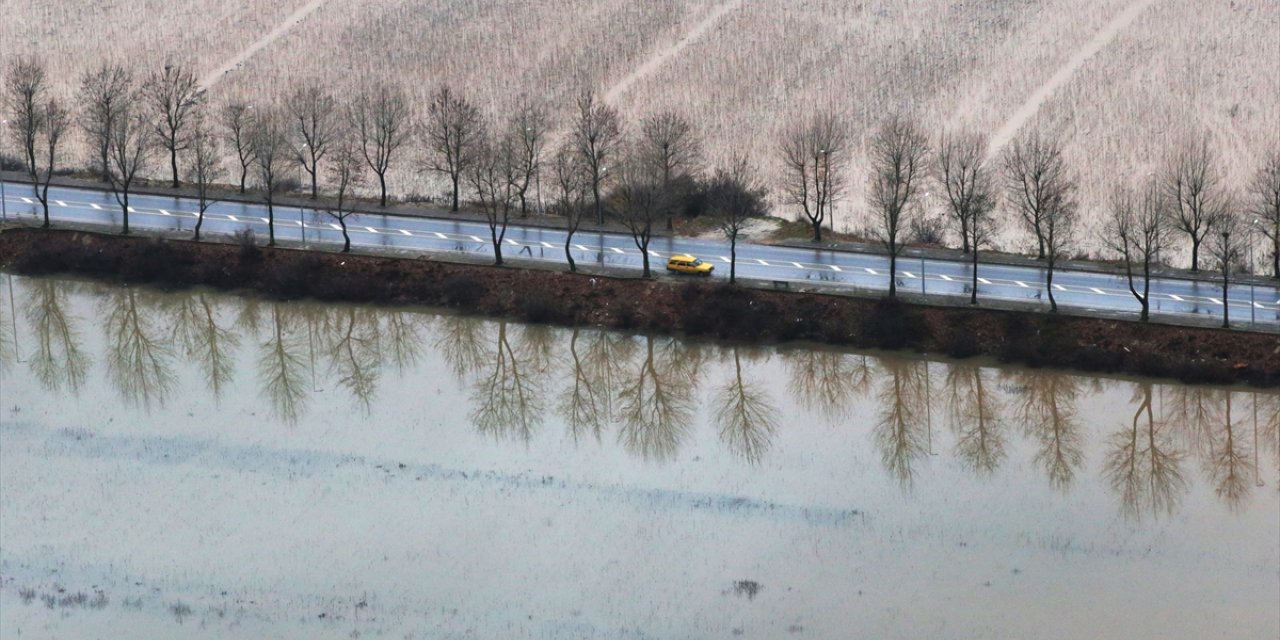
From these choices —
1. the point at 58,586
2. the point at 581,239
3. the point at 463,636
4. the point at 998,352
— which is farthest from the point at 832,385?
the point at 58,586

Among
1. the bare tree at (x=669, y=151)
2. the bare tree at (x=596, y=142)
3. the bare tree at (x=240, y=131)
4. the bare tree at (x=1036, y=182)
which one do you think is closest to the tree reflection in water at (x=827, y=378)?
the bare tree at (x=1036, y=182)

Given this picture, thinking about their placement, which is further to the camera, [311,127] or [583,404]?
[311,127]

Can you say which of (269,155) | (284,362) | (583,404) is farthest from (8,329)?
(583,404)

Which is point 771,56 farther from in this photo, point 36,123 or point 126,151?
point 36,123

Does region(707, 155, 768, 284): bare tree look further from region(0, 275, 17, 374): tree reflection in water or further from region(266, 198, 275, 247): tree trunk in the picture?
region(0, 275, 17, 374): tree reflection in water

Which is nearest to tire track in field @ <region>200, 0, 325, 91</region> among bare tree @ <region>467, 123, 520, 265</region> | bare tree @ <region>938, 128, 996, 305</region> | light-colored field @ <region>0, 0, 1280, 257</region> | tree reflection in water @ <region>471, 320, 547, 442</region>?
light-colored field @ <region>0, 0, 1280, 257</region>

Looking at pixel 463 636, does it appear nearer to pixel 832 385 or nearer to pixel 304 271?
pixel 832 385
